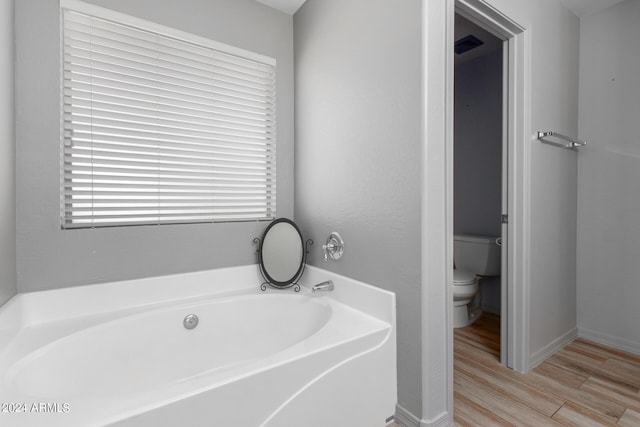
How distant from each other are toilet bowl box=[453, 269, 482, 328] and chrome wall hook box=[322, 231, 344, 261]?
1132 millimetres

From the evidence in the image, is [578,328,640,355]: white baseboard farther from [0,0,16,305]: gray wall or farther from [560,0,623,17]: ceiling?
[0,0,16,305]: gray wall

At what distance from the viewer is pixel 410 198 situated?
1312 millimetres

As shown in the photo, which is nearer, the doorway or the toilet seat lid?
the toilet seat lid

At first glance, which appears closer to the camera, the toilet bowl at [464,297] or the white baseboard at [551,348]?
the white baseboard at [551,348]

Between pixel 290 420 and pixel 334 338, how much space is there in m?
0.32

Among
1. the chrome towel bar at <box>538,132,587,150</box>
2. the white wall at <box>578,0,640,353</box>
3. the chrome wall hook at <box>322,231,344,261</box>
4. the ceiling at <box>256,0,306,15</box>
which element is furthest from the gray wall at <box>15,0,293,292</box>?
the white wall at <box>578,0,640,353</box>

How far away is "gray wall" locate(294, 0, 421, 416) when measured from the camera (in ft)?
4.30

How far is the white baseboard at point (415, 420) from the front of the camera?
4.20 feet

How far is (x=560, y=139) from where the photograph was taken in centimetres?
209

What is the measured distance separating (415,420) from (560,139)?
2042 mm

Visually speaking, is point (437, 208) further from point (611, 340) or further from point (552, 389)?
point (611, 340)

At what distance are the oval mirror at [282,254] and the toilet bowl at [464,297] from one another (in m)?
1.26

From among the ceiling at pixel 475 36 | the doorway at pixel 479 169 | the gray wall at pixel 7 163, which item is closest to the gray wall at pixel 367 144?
the ceiling at pixel 475 36

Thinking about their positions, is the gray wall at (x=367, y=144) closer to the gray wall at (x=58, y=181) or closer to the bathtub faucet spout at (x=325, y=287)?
the bathtub faucet spout at (x=325, y=287)
